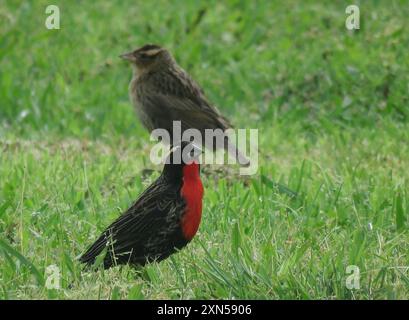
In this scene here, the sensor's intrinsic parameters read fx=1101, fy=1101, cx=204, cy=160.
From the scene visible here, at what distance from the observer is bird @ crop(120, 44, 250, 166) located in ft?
29.3

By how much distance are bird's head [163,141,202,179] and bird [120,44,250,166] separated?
9.13 ft

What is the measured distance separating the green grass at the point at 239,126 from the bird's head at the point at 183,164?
42 centimetres

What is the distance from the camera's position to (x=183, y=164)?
5.82 metres

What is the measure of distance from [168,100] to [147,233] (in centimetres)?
343

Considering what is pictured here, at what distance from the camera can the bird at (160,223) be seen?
224 inches
